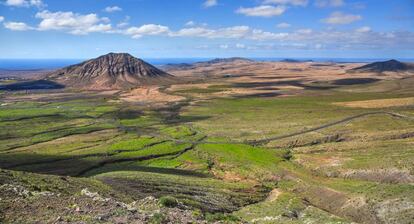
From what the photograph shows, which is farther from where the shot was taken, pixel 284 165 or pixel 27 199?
pixel 284 165

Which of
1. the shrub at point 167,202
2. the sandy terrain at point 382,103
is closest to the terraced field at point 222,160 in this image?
the shrub at point 167,202

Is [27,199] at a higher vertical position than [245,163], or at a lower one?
higher

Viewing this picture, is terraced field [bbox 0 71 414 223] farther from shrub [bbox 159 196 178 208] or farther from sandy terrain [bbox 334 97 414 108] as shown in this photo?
sandy terrain [bbox 334 97 414 108]

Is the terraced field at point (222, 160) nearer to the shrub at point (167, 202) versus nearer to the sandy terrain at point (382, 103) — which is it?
the shrub at point (167, 202)

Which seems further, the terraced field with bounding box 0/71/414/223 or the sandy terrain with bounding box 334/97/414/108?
the sandy terrain with bounding box 334/97/414/108

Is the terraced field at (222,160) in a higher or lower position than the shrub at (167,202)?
lower

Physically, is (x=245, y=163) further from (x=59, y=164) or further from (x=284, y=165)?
(x=59, y=164)

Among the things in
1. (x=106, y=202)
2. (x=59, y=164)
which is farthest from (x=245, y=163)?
(x=106, y=202)

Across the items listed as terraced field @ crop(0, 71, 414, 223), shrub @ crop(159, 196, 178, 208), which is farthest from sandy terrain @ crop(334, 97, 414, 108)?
shrub @ crop(159, 196, 178, 208)
